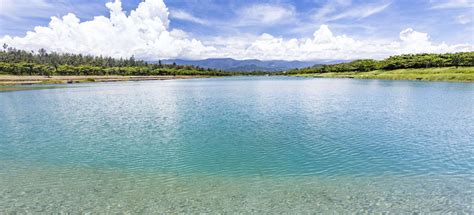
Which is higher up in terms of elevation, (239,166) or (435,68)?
(435,68)

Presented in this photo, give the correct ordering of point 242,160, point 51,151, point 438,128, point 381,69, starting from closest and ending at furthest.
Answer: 1. point 242,160
2. point 51,151
3. point 438,128
4. point 381,69

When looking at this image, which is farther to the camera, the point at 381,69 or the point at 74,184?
the point at 381,69

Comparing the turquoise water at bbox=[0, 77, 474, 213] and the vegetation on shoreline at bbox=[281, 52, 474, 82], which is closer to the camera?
the turquoise water at bbox=[0, 77, 474, 213]

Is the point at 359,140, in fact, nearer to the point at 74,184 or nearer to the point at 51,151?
the point at 74,184

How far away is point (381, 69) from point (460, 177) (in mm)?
183455

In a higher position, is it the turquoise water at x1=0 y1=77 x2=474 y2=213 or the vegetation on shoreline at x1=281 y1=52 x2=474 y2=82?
the vegetation on shoreline at x1=281 y1=52 x2=474 y2=82

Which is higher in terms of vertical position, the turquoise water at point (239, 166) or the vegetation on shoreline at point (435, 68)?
the vegetation on shoreline at point (435, 68)

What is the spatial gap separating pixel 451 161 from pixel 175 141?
17.9 meters

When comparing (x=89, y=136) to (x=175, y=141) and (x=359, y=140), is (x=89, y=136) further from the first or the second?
(x=359, y=140)

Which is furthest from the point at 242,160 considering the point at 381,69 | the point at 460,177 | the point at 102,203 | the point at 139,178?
the point at 381,69

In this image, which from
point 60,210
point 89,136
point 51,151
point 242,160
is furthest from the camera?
point 89,136

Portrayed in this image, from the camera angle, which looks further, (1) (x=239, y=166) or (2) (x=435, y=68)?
(2) (x=435, y=68)

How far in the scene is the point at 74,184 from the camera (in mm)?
14664

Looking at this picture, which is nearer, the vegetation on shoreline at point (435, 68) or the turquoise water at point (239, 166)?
the turquoise water at point (239, 166)
